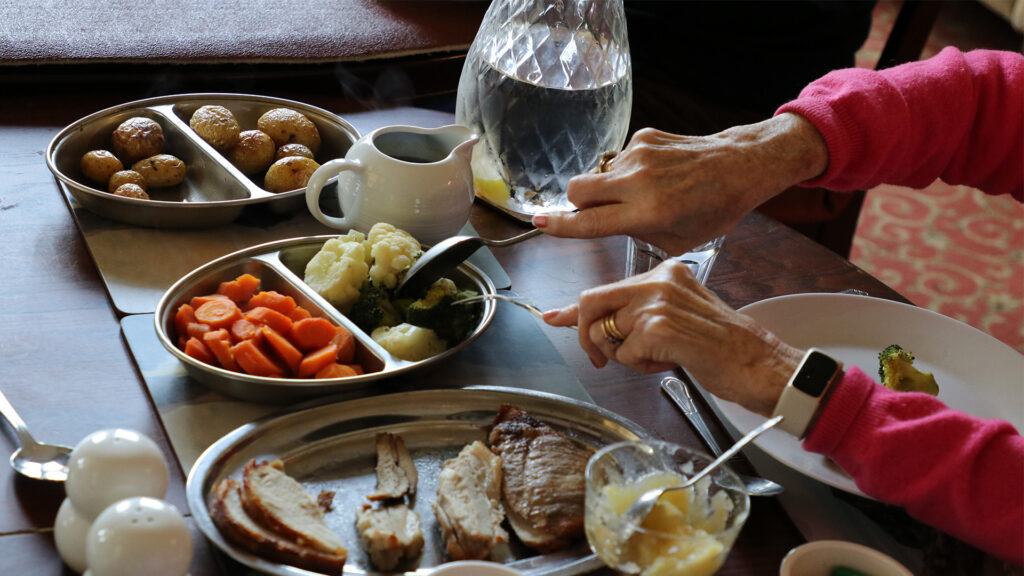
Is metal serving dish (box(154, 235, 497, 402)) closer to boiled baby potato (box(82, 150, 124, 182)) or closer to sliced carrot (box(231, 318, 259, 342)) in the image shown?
sliced carrot (box(231, 318, 259, 342))

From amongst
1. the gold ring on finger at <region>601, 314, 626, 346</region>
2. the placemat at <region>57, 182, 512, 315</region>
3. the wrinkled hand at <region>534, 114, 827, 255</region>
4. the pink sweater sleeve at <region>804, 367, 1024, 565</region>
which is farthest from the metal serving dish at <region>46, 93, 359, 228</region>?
the pink sweater sleeve at <region>804, 367, 1024, 565</region>

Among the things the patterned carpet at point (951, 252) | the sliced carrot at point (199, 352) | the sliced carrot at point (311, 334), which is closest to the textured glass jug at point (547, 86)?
the sliced carrot at point (311, 334)

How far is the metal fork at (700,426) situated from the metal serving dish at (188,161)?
24.3 inches

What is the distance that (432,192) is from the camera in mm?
1289

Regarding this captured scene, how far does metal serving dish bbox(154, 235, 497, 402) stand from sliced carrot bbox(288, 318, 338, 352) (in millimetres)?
A: 33

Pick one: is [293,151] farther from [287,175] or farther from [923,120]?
[923,120]

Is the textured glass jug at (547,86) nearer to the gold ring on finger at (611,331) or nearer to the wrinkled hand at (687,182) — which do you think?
the wrinkled hand at (687,182)

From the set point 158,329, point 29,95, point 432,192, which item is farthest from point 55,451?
point 29,95

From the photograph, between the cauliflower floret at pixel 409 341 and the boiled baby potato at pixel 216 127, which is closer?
the cauliflower floret at pixel 409 341

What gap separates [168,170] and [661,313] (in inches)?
32.6

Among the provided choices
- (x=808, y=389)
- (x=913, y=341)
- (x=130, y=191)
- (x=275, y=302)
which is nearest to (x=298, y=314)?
(x=275, y=302)

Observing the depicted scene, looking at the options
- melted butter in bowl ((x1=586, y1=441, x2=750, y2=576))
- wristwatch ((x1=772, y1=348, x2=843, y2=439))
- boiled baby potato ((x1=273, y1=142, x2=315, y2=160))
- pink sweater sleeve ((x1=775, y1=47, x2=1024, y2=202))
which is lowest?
boiled baby potato ((x1=273, y1=142, x2=315, y2=160))

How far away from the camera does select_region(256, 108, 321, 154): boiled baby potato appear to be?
151 cm

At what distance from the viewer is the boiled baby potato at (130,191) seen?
4.30ft
